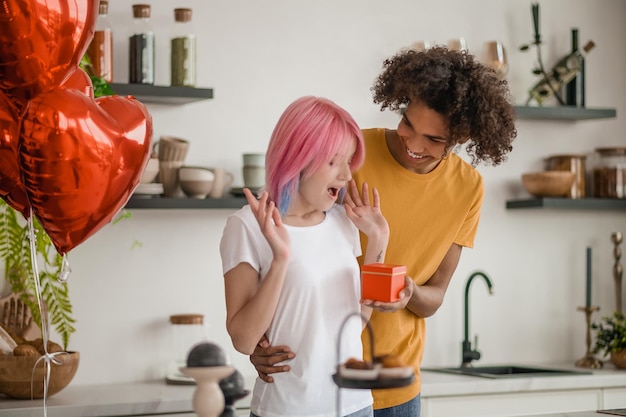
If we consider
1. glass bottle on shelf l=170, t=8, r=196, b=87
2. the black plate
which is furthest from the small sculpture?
glass bottle on shelf l=170, t=8, r=196, b=87

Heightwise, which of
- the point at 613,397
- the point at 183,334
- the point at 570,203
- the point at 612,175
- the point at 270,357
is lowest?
the point at 613,397

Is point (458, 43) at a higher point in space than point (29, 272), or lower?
higher

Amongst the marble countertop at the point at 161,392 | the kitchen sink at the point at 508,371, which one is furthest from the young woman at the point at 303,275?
the kitchen sink at the point at 508,371

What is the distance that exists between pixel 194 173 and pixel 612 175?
6.20 feet

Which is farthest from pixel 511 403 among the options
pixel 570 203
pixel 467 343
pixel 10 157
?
pixel 10 157

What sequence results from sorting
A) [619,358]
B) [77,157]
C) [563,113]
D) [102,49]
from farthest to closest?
[563,113] < [619,358] < [102,49] < [77,157]

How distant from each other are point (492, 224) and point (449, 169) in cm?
180

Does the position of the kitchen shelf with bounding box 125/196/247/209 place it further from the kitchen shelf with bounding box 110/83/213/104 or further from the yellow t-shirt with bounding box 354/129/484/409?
the yellow t-shirt with bounding box 354/129/484/409

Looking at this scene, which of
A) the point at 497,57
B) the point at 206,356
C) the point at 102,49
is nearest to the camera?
the point at 206,356

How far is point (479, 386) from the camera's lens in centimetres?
343

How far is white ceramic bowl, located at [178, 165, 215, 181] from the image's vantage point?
3410mm

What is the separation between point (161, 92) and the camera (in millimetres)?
3387

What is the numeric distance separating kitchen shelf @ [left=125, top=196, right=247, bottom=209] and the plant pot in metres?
1.64

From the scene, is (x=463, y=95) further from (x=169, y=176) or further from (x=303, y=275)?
(x=169, y=176)
